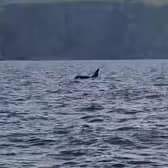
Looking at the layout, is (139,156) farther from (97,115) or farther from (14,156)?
(97,115)

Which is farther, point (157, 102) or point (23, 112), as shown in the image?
point (157, 102)

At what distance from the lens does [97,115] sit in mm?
30141

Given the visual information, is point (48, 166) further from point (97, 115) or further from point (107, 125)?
point (97, 115)

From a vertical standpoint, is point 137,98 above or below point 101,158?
above

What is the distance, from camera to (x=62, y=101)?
3828cm

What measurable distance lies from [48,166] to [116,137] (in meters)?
4.93

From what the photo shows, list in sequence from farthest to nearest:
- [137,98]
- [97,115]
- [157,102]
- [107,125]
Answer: [137,98]
[157,102]
[97,115]
[107,125]

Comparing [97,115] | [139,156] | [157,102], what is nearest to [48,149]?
[139,156]

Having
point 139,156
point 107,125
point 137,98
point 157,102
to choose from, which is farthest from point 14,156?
point 137,98

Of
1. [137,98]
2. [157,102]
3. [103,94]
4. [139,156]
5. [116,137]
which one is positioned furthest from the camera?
[103,94]

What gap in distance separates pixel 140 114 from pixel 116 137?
23.0 feet

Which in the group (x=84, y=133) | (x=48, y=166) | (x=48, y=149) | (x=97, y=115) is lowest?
(x=48, y=166)

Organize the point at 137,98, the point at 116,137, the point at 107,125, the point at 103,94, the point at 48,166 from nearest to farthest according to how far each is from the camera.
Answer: the point at 48,166 < the point at 116,137 < the point at 107,125 < the point at 137,98 < the point at 103,94

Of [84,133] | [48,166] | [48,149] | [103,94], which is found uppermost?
[103,94]
